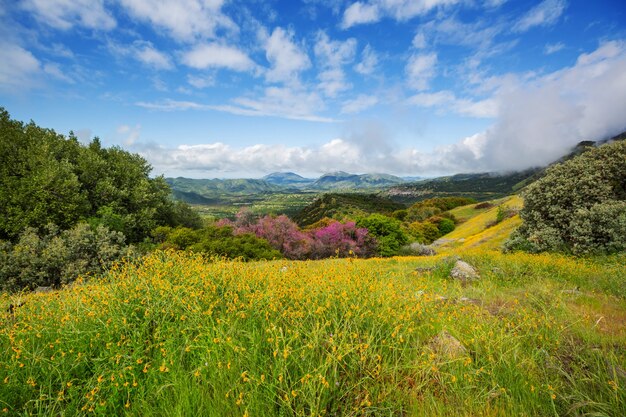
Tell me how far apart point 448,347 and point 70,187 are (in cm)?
3304

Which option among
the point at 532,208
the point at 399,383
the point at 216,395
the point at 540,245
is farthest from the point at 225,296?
the point at 532,208

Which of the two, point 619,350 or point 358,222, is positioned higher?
point 619,350

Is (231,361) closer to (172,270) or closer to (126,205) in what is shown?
(172,270)

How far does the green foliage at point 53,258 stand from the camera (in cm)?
1827

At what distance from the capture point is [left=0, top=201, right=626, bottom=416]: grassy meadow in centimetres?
320

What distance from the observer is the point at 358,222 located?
53781 mm

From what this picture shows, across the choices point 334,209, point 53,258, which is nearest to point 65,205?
point 53,258

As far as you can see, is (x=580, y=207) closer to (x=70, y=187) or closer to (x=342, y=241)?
(x=342, y=241)

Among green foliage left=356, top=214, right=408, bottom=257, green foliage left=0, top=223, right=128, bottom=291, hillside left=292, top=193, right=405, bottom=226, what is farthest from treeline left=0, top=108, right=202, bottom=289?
hillside left=292, top=193, right=405, bottom=226

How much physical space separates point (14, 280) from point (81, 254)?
3.56m

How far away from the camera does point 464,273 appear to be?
1116cm

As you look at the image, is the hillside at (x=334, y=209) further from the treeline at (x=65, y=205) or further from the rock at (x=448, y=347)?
the rock at (x=448, y=347)

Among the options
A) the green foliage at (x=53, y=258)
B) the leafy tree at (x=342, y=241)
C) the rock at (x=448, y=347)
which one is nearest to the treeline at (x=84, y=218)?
the green foliage at (x=53, y=258)

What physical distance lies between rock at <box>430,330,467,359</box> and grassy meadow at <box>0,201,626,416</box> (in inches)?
2.5
